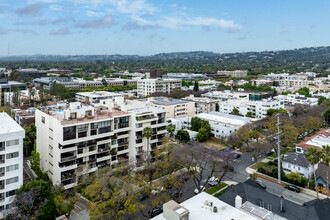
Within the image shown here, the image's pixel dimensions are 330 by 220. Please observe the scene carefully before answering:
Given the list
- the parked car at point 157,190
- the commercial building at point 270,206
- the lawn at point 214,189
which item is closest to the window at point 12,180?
the parked car at point 157,190

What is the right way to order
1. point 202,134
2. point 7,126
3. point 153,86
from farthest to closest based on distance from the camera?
point 153,86 < point 202,134 < point 7,126

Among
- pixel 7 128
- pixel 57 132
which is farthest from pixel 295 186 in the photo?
pixel 7 128

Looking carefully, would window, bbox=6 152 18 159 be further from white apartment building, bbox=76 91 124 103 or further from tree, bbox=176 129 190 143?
white apartment building, bbox=76 91 124 103

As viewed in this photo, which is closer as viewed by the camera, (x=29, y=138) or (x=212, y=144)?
(x=29, y=138)

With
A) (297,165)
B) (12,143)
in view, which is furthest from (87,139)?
(297,165)

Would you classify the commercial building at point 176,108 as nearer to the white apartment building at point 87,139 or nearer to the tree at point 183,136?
the tree at point 183,136

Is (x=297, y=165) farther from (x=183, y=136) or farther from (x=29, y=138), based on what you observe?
(x=29, y=138)
